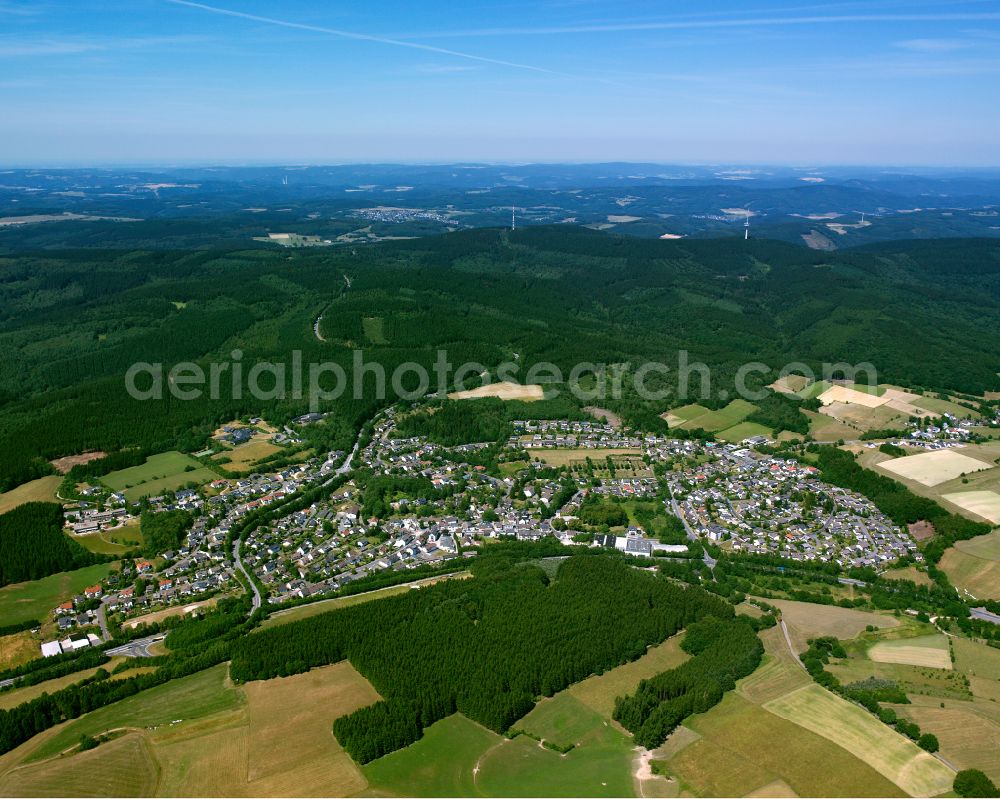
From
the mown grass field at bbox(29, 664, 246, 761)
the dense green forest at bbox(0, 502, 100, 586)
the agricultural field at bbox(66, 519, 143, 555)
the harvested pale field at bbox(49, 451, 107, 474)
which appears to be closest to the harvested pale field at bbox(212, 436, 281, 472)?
the harvested pale field at bbox(49, 451, 107, 474)

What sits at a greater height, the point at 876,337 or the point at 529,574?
the point at 876,337

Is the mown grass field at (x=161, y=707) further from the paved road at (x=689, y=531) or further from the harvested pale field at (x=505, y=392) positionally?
the harvested pale field at (x=505, y=392)

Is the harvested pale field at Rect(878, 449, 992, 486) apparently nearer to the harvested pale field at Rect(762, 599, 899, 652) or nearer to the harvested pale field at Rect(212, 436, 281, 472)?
the harvested pale field at Rect(762, 599, 899, 652)

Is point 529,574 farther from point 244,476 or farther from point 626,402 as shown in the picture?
Answer: point 626,402

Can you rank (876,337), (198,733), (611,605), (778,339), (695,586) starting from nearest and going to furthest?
(198,733) < (611,605) < (695,586) < (876,337) < (778,339)

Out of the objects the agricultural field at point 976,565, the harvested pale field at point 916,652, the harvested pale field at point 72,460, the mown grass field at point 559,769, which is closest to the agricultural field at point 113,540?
the harvested pale field at point 72,460

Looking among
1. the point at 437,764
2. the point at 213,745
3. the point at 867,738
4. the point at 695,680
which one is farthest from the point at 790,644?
the point at 213,745

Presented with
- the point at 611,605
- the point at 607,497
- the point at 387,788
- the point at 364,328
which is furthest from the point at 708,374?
the point at 387,788
